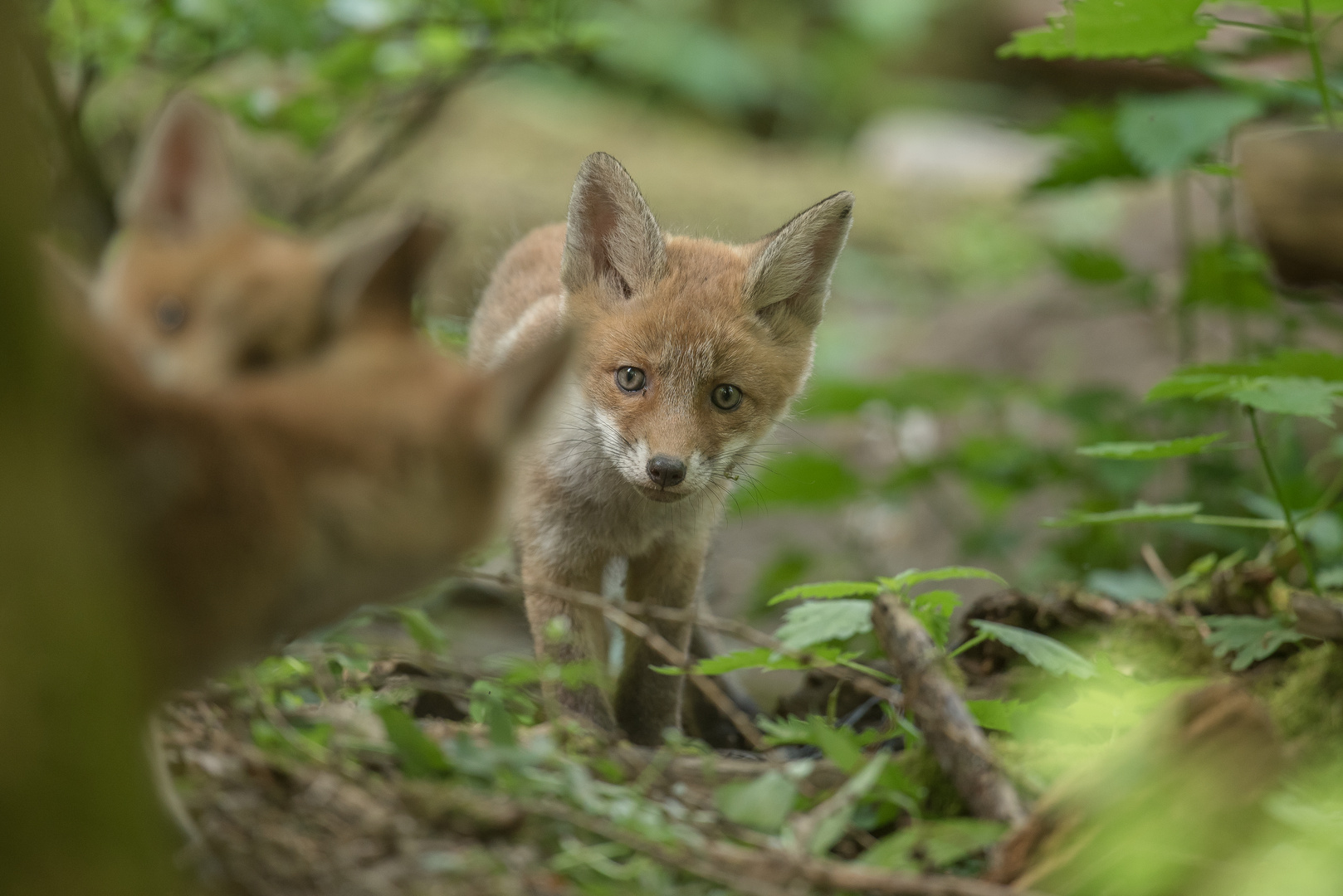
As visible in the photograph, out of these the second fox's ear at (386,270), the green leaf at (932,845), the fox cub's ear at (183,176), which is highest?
the fox cub's ear at (183,176)

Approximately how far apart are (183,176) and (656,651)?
7.44ft

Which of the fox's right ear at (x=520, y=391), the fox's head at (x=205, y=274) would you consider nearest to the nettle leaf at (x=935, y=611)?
the fox's right ear at (x=520, y=391)

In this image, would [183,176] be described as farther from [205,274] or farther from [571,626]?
[571,626]

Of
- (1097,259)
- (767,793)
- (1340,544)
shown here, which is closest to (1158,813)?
(767,793)

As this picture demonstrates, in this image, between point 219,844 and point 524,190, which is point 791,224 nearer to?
point 219,844

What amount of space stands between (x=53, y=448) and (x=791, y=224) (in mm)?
2821

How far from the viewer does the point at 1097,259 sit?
6.04m

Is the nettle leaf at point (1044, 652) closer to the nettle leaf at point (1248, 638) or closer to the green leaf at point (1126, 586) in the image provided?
the nettle leaf at point (1248, 638)

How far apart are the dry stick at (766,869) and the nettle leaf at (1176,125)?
395cm

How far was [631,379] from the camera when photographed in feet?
12.5

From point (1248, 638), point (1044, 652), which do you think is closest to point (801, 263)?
point (1044, 652)

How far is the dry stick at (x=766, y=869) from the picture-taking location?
76.1 inches

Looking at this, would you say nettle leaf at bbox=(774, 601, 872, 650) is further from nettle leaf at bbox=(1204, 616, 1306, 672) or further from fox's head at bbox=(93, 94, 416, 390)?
fox's head at bbox=(93, 94, 416, 390)

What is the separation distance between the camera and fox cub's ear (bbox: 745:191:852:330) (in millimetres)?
3918
